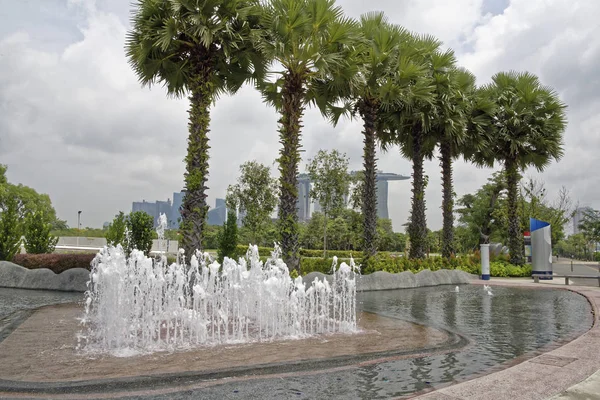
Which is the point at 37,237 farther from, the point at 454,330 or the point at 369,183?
the point at 454,330

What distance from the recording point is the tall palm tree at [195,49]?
1398 cm

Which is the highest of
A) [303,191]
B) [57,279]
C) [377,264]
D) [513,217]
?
[303,191]

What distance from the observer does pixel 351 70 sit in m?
15.9

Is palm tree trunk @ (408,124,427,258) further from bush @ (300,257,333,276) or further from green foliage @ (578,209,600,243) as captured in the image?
green foliage @ (578,209,600,243)

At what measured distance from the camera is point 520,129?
83.0ft

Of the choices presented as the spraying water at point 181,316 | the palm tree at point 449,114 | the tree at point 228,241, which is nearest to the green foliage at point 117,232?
the tree at point 228,241

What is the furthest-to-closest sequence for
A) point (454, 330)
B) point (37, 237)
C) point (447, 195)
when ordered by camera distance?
point (447, 195) < point (37, 237) < point (454, 330)

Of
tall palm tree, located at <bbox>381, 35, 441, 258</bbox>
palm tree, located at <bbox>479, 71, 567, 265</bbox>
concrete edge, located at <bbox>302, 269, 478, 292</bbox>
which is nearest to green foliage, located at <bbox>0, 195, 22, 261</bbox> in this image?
concrete edge, located at <bbox>302, 269, 478, 292</bbox>

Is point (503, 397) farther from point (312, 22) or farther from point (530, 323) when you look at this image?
point (312, 22)

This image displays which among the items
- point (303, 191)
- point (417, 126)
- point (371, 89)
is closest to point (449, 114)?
point (417, 126)

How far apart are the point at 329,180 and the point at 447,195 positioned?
8854 millimetres

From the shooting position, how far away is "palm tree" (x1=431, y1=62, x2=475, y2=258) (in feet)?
74.2

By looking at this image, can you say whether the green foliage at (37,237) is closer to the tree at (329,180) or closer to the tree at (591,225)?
the tree at (329,180)

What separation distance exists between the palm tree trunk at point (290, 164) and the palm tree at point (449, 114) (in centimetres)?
1022
